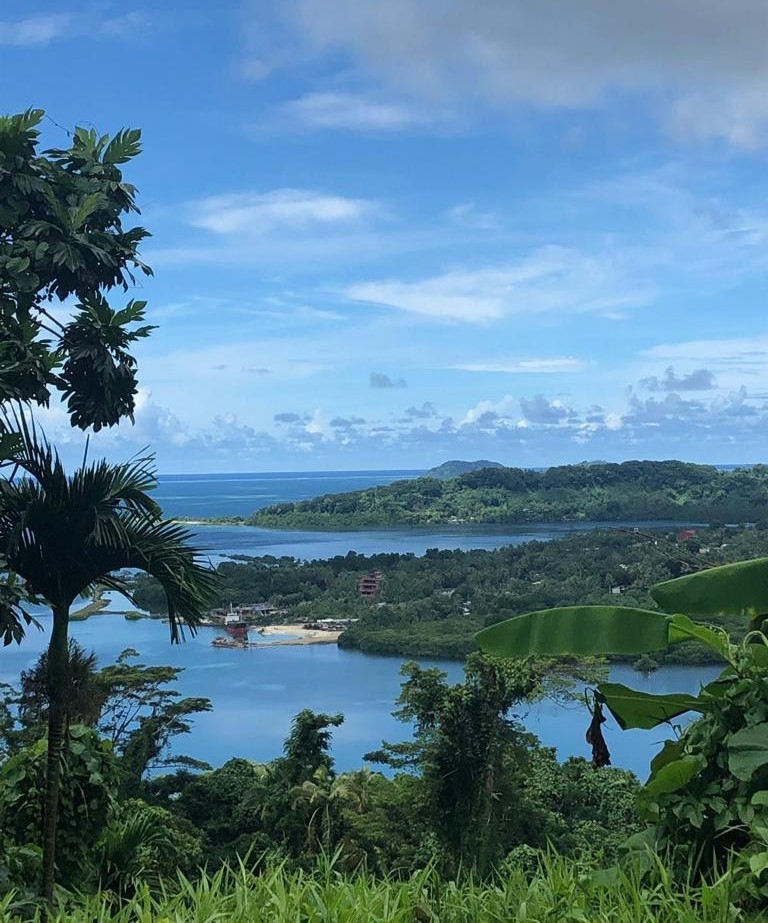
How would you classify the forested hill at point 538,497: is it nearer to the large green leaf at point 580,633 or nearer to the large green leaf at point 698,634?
the large green leaf at point 580,633

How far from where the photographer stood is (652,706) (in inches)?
116

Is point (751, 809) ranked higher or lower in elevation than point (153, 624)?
higher

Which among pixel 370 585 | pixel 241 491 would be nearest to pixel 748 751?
pixel 370 585

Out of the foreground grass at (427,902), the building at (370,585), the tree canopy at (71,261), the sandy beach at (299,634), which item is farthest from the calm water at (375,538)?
the foreground grass at (427,902)

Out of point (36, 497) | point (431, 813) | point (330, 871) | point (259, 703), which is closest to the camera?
point (330, 871)

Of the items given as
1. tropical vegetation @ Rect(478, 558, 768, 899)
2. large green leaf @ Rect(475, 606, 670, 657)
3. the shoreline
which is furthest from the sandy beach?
tropical vegetation @ Rect(478, 558, 768, 899)

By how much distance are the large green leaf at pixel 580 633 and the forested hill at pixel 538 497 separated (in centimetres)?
3196

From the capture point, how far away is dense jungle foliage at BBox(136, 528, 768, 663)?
2280 centimetres

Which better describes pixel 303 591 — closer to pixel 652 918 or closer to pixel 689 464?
pixel 689 464

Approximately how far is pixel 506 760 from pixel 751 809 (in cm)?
868

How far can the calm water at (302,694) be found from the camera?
19.3m

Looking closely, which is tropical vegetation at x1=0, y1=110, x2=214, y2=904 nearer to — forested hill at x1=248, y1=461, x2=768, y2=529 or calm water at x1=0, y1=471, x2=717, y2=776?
calm water at x1=0, y1=471, x2=717, y2=776

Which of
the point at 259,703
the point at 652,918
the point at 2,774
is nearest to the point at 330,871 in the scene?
the point at 652,918

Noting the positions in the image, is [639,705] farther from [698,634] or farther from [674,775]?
[674,775]
